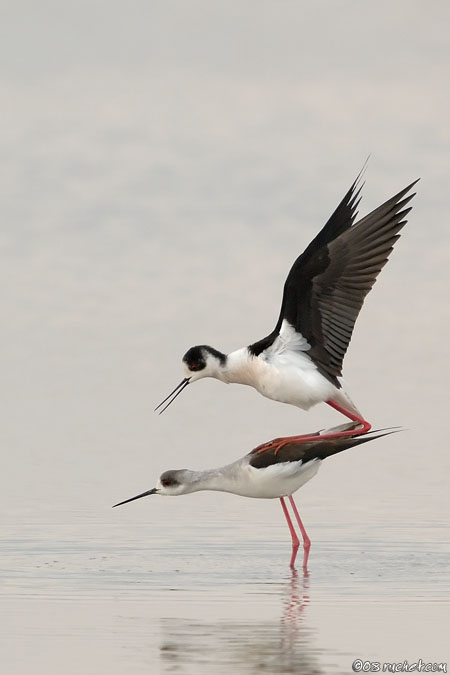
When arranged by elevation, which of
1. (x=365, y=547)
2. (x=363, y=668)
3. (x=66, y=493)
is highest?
(x=66, y=493)

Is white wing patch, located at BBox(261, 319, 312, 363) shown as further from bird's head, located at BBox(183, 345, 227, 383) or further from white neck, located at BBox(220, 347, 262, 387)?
bird's head, located at BBox(183, 345, 227, 383)

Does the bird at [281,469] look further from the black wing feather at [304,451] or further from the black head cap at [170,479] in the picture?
the black head cap at [170,479]

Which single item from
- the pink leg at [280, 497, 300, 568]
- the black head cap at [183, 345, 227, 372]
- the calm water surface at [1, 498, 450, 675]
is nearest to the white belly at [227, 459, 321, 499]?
the pink leg at [280, 497, 300, 568]

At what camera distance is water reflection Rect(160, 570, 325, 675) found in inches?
277

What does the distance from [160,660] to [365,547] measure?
9.98 feet

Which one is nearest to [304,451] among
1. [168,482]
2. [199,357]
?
[199,357]

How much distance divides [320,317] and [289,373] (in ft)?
1.14

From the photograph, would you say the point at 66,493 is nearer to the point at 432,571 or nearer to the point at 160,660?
the point at 432,571

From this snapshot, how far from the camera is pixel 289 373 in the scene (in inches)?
399

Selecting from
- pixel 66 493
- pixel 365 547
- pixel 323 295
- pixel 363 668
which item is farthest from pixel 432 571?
pixel 66 493

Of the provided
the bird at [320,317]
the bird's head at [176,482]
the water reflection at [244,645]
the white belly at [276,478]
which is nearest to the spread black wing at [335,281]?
the bird at [320,317]

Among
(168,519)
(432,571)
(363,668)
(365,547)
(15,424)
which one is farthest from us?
(15,424)

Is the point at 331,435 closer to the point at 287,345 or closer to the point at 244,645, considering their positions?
the point at 287,345

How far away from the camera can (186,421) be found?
14.2 m
